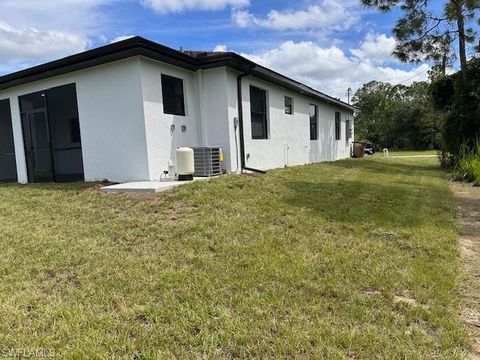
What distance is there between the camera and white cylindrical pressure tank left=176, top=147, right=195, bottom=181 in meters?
8.01

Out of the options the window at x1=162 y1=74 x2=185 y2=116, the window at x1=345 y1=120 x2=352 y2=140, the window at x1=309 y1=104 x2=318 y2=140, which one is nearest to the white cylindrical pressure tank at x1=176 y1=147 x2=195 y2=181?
the window at x1=162 y1=74 x2=185 y2=116

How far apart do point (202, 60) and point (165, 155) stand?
256cm

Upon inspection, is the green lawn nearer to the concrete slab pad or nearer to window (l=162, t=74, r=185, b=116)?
the concrete slab pad

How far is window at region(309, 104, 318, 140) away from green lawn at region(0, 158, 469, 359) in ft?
30.8

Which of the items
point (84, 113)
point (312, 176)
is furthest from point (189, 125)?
point (312, 176)

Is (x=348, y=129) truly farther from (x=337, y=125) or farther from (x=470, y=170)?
(x=470, y=170)

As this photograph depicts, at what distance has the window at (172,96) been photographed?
8.74 meters

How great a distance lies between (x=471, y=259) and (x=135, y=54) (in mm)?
7024

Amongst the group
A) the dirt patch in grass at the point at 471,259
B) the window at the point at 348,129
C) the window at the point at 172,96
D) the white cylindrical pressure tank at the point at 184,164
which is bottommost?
the dirt patch in grass at the point at 471,259

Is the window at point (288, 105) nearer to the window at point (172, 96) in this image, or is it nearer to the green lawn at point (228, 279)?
the window at point (172, 96)

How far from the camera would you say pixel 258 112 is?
36.1 ft

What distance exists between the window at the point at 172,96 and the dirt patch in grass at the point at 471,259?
21.2ft

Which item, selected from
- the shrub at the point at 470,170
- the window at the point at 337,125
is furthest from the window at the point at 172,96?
the window at the point at 337,125

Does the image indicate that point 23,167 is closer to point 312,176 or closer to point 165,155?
point 165,155
